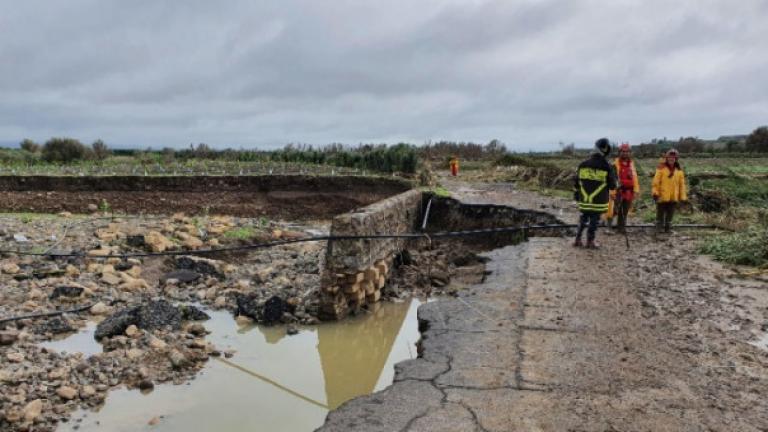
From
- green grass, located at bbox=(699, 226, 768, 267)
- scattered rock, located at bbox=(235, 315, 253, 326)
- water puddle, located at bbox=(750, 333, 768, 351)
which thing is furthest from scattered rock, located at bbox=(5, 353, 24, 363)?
green grass, located at bbox=(699, 226, 768, 267)

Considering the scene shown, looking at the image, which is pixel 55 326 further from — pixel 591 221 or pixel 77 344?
pixel 591 221

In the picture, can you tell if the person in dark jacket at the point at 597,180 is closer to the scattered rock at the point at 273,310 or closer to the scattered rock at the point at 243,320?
the scattered rock at the point at 273,310

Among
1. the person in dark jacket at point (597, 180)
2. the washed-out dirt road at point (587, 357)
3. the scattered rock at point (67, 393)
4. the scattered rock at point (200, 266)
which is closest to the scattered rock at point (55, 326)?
the scattered rock at point (67, 393)

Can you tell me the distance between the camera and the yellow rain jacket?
8805 mm

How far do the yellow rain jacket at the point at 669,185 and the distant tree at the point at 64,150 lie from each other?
97.8 feet

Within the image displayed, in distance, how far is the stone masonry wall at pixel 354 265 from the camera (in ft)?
22.0

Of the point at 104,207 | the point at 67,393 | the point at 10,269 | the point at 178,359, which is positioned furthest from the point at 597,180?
the point at 104,207

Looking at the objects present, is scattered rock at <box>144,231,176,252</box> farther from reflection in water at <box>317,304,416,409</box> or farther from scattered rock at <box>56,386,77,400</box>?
scattered rock at <box>56,386,77,400</box>

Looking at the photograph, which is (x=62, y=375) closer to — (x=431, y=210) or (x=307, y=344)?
(x=307, y=344)

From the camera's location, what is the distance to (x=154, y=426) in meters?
4.42

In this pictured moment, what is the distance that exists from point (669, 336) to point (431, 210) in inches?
352

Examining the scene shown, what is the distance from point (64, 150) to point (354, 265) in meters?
29.5

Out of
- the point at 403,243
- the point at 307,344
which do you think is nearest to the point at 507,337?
the point at 307,344

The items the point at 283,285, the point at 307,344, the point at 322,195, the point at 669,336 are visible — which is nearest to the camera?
the point at 669,336
